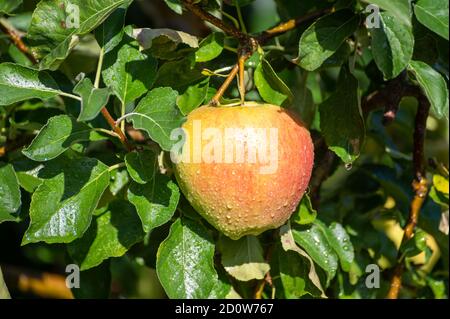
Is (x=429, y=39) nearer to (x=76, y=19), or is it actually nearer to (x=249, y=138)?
(x=249, y=138)

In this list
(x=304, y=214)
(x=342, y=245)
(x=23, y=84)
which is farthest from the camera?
(x=342, y=245)

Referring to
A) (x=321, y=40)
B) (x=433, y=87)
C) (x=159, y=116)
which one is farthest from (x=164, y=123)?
(x=433, y=87)

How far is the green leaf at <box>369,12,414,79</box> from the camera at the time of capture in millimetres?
958

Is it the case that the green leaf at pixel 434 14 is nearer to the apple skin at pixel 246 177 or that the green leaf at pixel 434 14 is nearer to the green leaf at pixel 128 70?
the apple skin at pixel 246 177

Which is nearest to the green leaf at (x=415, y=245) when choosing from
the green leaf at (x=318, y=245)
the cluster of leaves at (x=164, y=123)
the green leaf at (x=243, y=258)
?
the cluster of leaves at (x=164, y=123)

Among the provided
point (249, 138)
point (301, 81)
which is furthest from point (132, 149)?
point (301, 81)

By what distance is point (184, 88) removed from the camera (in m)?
1.01

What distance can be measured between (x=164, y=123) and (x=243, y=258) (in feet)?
0.88

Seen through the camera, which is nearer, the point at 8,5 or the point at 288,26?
the point at 8,5

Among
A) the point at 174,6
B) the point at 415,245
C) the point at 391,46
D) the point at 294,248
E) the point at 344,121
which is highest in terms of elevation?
the point at 174,6

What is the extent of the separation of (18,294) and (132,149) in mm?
719

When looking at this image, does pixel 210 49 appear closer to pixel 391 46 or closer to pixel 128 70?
pixel 128 70

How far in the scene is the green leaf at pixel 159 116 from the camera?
0.87 metres

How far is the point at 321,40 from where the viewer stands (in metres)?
0.99
